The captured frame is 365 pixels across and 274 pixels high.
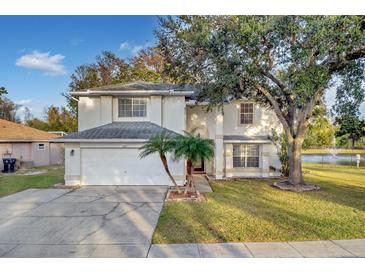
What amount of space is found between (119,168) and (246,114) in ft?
30.4

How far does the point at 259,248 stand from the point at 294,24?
8335mm

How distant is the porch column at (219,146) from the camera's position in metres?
16.8

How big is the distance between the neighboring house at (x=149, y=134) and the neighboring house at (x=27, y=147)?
7667 mm

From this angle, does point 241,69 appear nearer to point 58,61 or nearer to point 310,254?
point 310,254

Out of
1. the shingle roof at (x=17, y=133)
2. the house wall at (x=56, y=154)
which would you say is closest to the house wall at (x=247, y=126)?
the shingle roof at (x=17, y=133)

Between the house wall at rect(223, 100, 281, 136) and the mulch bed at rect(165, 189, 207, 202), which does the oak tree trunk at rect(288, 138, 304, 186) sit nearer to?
the house wall at rect(223, 100, 281, 136)

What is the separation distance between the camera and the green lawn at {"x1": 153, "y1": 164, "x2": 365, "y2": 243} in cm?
651

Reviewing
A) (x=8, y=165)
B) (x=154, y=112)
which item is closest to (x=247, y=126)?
(x=154, y=112)

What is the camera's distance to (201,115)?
18469 mm

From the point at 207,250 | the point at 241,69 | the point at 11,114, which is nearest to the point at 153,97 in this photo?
the point at 241,69

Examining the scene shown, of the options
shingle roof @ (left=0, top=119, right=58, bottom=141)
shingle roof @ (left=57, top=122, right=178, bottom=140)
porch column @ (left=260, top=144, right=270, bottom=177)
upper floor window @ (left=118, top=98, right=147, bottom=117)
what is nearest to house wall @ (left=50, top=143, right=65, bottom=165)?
shingle roof @ (left=0, top=119, right=58, bottom=141)

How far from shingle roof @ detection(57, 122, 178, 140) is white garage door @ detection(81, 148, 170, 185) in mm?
763

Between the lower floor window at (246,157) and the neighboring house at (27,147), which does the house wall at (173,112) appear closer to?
the lower floor window at (246,157)

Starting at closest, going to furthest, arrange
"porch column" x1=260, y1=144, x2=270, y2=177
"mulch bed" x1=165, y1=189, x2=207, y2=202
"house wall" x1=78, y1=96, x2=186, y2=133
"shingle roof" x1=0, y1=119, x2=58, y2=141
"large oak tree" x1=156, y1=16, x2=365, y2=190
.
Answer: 1. "large oak tree" x1=156, y1=16, x2=365, y2=190
2. "mulch bed" x1=165, y1=189, x2=207, y2=202
3. "house wall" x1=78, y1=96, x2=186, y2=133
4. "porch column" x1=260, y1=144, x2=270, y2=177
5. "shingle roof" x1=0, y1=119, x2=58, y2=141
